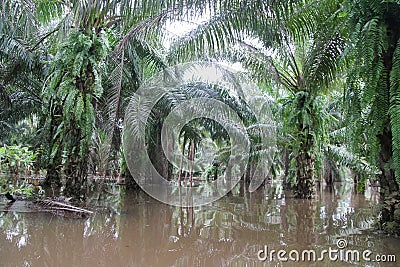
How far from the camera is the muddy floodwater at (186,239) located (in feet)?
13.8

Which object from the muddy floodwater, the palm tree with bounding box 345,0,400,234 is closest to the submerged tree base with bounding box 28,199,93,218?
the muddy floodwater

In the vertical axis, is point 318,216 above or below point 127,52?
below

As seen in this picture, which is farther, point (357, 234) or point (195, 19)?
point (195, 19)

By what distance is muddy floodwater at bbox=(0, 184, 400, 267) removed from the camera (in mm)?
4219

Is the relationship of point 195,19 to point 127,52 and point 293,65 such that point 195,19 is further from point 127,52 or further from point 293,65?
point 293,65

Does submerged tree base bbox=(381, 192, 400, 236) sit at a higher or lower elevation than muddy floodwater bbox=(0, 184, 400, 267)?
higher

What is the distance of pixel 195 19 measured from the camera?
6.09m

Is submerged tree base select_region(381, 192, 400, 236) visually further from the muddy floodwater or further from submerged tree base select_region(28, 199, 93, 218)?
submerged tree base select_region(28, 199, 93, 218)

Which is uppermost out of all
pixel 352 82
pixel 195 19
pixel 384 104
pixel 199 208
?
pixel 195 19

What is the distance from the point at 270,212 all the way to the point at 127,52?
220 inches

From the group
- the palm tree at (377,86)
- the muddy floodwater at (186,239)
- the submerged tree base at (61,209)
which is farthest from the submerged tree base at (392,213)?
the submerged tree base at (61,209)

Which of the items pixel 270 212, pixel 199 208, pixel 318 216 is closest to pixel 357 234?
pixel 318 216

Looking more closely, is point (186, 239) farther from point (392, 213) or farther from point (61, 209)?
point (392, 213)

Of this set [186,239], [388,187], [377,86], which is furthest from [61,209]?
[377,86]
